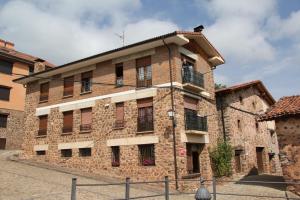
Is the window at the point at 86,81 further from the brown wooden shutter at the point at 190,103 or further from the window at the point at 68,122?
the brown wooden shutter at the point at 190,103

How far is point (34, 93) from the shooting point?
79.6 ft

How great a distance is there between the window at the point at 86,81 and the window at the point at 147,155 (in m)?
5.99

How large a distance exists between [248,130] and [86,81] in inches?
479

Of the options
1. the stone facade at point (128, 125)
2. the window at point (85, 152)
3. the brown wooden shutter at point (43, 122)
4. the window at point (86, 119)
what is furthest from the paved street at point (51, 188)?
the brown wooden shutter at point (43, 122)

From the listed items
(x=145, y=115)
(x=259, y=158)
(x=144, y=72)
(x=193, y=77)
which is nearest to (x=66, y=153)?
(x=145, y=115)

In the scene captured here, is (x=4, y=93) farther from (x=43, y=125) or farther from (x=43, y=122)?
(x=43, y=125)

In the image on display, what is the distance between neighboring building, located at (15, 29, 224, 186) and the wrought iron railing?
0.06 m

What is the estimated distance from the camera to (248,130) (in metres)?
22.8

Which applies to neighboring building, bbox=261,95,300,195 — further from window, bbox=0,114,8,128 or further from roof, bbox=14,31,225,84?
window, bbox=0,114,8,128

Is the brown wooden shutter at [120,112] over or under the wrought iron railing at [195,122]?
over

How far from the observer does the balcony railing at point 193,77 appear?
58.8 ft

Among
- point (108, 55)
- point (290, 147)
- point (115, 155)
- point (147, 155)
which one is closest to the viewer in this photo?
point (290, 147)

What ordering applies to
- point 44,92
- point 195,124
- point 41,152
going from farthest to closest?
point 44,92 → point 41,152 → point 195,124

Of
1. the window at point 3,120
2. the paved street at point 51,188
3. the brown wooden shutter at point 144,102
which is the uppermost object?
the window at point 3,120
